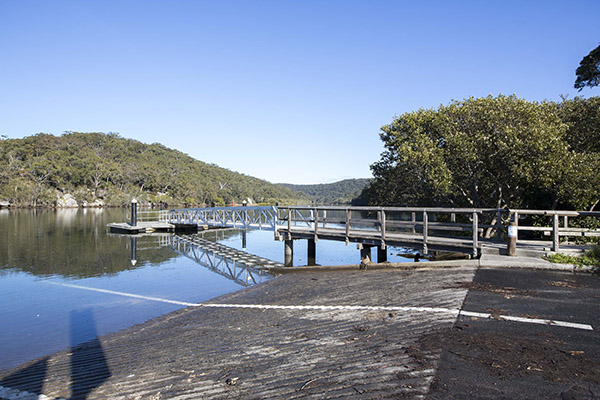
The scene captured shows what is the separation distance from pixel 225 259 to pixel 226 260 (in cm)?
38

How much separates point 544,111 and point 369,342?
21.0m

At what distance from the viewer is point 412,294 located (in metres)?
8.55

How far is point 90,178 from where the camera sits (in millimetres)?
114562

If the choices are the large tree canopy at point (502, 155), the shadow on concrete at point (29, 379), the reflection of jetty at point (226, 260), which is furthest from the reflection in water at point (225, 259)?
the large tree canopy at point (502, 155)

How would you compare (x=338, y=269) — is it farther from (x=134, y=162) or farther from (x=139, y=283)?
(x=134, y=162)

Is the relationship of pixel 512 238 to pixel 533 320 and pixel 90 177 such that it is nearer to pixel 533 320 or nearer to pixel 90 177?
pixel 533 320

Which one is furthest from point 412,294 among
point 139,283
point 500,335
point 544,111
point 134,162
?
point 134,162

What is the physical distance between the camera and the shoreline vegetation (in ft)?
328

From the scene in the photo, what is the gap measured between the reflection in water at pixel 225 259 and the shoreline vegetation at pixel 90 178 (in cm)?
6190

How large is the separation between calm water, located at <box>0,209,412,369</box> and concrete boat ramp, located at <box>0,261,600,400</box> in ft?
7.58

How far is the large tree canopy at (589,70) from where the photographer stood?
23.9 metres

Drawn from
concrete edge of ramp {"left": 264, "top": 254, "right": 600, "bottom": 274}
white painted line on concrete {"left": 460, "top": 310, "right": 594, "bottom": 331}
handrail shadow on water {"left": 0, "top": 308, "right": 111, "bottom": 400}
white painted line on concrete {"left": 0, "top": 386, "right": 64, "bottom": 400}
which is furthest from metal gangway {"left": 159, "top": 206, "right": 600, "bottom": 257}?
white painted line on concrete {"left": 0, "top": 386, "right": 64, "bottom": 400}

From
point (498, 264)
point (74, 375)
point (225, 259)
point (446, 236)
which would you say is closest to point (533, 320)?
point (498, 264)

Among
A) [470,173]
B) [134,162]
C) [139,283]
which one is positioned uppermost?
[134,162]
